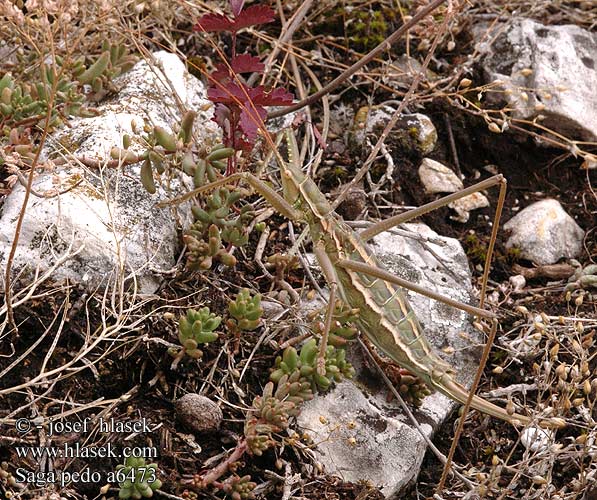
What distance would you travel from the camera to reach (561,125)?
10.9 feet

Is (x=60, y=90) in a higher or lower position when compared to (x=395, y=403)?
higher

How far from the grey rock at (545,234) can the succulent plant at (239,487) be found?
1541mm

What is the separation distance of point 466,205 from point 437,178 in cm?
16

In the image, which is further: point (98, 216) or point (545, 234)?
point (545, 234)

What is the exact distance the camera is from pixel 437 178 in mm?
3160

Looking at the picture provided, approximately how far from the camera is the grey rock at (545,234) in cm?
306

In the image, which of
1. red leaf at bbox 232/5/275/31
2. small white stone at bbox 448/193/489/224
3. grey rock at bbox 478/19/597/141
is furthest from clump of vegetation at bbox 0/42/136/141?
grey rock at bbox 478/19/597/141

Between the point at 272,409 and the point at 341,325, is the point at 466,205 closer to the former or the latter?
the point at 341,325

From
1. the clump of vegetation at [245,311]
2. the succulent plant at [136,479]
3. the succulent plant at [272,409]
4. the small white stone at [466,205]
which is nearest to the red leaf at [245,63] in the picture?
the clump of vegetation at [245,311]

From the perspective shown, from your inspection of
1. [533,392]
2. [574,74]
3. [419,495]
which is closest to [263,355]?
[419,495]

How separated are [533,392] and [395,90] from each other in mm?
1343

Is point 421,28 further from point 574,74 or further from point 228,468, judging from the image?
point 228,468

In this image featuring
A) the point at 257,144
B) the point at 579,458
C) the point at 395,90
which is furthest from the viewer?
the point at 395,90

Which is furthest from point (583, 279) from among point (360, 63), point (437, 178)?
point (360, 63)
